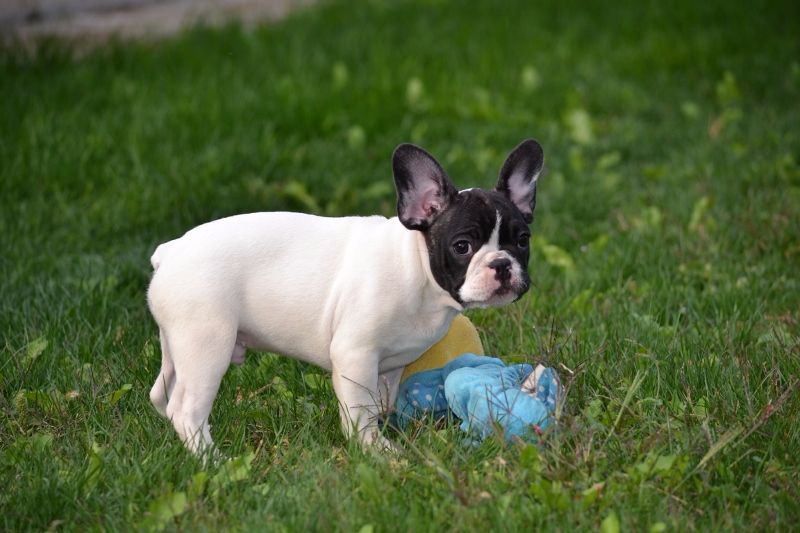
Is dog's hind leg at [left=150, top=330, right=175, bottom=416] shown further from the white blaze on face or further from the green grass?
the white blaze on face

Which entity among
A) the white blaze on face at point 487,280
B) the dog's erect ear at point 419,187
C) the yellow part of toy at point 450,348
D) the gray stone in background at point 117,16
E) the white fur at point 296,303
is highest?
the dog's erect ear at point 419,187

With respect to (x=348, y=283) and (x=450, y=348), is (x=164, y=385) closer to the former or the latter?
(x=348, y=283)

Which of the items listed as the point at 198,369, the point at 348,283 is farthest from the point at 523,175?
the point at 198,369

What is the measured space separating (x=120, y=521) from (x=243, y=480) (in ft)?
1.24

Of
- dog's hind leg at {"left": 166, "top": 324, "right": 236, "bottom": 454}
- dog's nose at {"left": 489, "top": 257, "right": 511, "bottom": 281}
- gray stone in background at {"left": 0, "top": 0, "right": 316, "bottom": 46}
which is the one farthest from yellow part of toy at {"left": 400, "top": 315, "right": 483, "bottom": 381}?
gray stone in background at {"left": 0, "top": 0, "right": 316, "bottom": 46}

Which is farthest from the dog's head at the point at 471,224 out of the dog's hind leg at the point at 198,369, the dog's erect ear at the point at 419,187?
the dog's hind leg at the point at 198,369

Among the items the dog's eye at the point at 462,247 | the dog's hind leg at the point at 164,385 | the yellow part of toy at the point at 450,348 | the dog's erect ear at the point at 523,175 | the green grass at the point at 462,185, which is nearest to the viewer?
the green grass at the point at 462,185

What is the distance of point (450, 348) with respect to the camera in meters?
3.99

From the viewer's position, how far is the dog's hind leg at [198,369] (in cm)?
347

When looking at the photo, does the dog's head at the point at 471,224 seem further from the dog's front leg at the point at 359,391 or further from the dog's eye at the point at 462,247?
the dog's front leg at the point at 359,391

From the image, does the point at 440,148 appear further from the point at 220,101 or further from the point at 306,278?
the point at 306,278

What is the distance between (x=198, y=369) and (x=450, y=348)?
0.95m

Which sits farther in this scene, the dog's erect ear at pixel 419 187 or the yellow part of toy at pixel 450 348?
the yellow part of toy at pixel 450 348

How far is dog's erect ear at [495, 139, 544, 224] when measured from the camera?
366 centimetres
